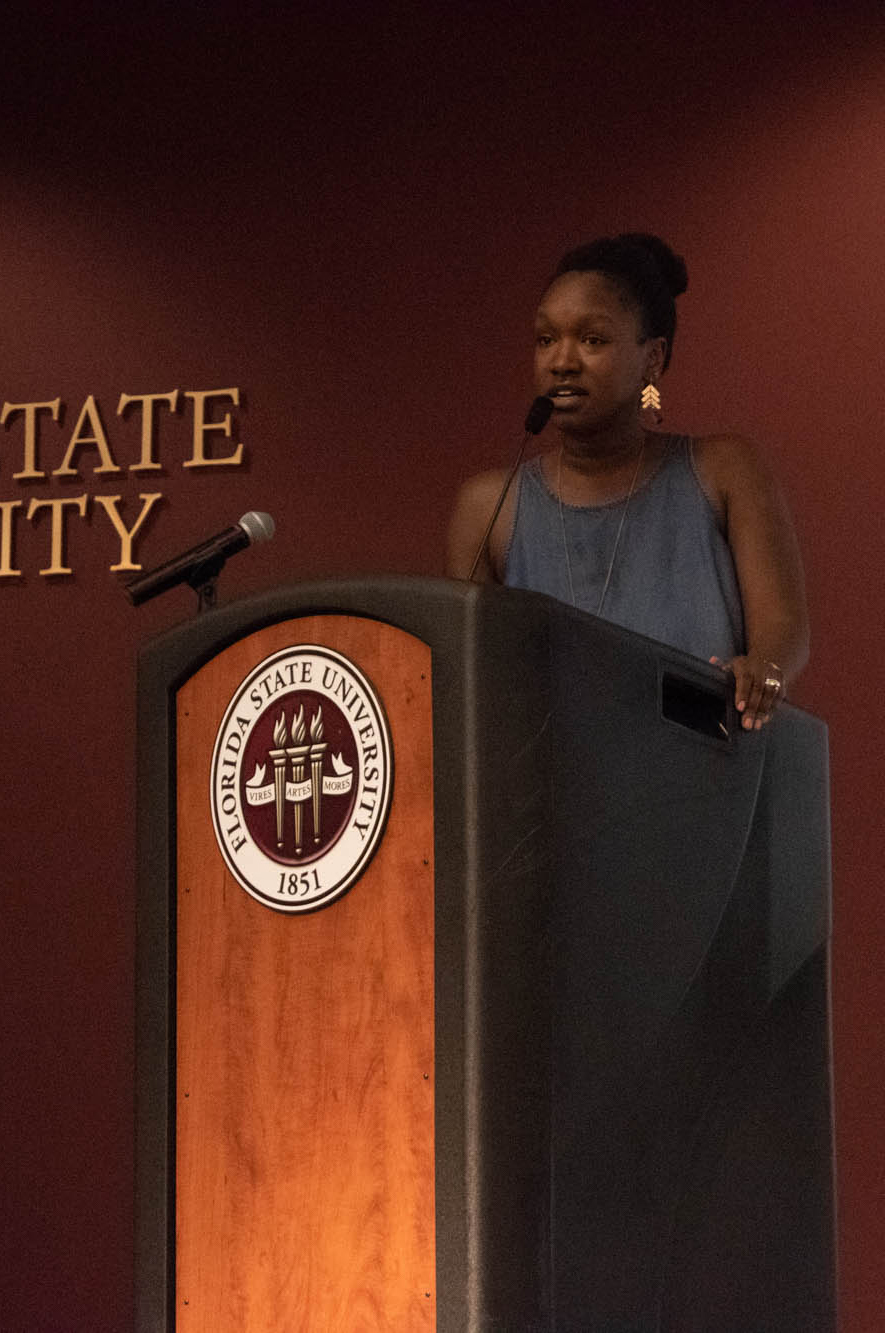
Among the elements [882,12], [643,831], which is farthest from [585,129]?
[643,831]

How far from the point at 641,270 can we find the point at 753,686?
Result: 0.61m

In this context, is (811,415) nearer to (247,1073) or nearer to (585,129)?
(585,129)

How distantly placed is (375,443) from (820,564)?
837 mm

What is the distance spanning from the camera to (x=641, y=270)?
1.88 metres

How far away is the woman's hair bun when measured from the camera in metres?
1.91

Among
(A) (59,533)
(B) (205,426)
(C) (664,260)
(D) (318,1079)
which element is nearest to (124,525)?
(A) (59,533)

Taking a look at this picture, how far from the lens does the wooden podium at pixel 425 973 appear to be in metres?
1.17

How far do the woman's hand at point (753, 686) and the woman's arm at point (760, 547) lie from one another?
0.16 metres

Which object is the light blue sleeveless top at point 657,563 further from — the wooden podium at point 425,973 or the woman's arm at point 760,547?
the wooden podium at point 425,973

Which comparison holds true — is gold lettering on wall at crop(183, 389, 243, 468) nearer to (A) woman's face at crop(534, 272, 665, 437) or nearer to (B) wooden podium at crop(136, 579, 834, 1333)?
(A) woman's face at crop(534, 272, 665, 437)

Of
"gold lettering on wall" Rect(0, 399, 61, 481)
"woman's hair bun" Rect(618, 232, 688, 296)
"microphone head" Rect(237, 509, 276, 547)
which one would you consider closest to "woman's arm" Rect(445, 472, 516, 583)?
"woman's hair bun" Rect(618, 232, 688, 296)

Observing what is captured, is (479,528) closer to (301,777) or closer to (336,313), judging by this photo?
(301,777)

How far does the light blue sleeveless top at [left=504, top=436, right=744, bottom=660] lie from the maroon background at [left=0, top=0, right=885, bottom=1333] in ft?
3.07

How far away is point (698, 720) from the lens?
1470 mm
